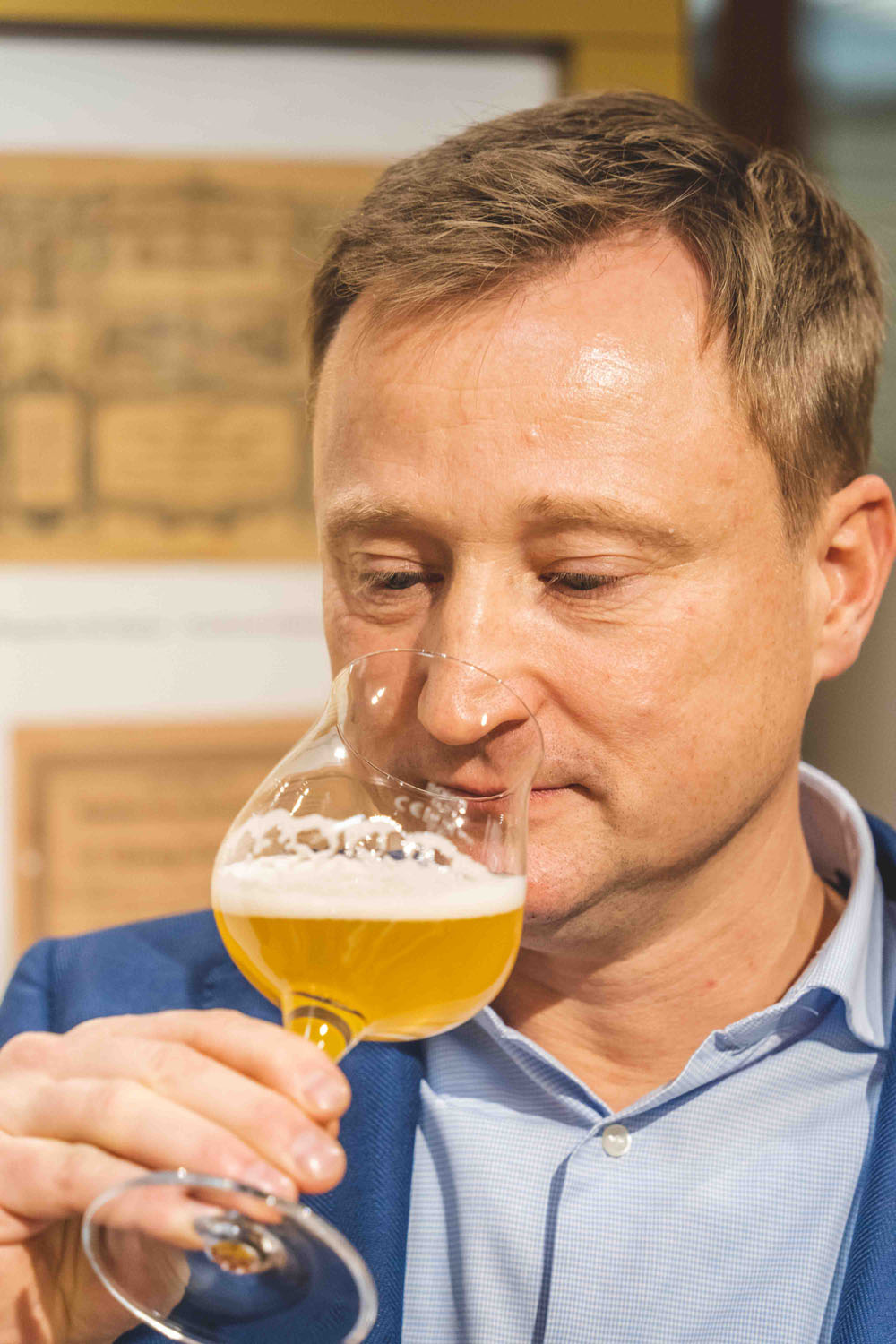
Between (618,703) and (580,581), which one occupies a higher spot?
(580,581)

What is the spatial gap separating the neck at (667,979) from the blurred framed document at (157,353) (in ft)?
3.22

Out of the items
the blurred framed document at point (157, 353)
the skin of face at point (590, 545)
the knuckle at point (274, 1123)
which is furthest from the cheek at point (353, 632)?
the blurred framed document at point (157, 353)

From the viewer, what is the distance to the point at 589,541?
1.18 metres

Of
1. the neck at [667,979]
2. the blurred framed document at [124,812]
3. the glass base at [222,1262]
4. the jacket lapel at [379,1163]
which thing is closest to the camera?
the glass base at [222,1262]

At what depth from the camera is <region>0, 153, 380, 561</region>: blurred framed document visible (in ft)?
6.62

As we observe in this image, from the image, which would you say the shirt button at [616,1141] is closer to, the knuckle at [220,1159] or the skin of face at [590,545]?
the skin of face at [590,545]

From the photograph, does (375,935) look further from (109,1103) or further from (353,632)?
(353,632)

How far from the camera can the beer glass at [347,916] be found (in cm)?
78

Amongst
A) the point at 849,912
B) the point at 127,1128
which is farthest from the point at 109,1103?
the point at 849,912

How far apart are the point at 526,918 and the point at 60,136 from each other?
1.45 metres

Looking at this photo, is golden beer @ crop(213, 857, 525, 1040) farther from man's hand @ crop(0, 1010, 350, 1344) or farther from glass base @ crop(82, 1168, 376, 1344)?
glass base @ crop(82, 1168, 376, 1344)

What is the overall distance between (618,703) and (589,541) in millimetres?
146

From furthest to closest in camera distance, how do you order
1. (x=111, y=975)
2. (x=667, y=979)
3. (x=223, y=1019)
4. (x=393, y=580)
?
(x=111, y=975)
(x=667, y=979)
(x=393, y=580)
(x=223, y=1019)

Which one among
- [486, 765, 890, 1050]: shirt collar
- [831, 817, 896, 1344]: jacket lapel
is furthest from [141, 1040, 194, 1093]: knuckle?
[831, 817, 896, 1344]: jacket lapel
